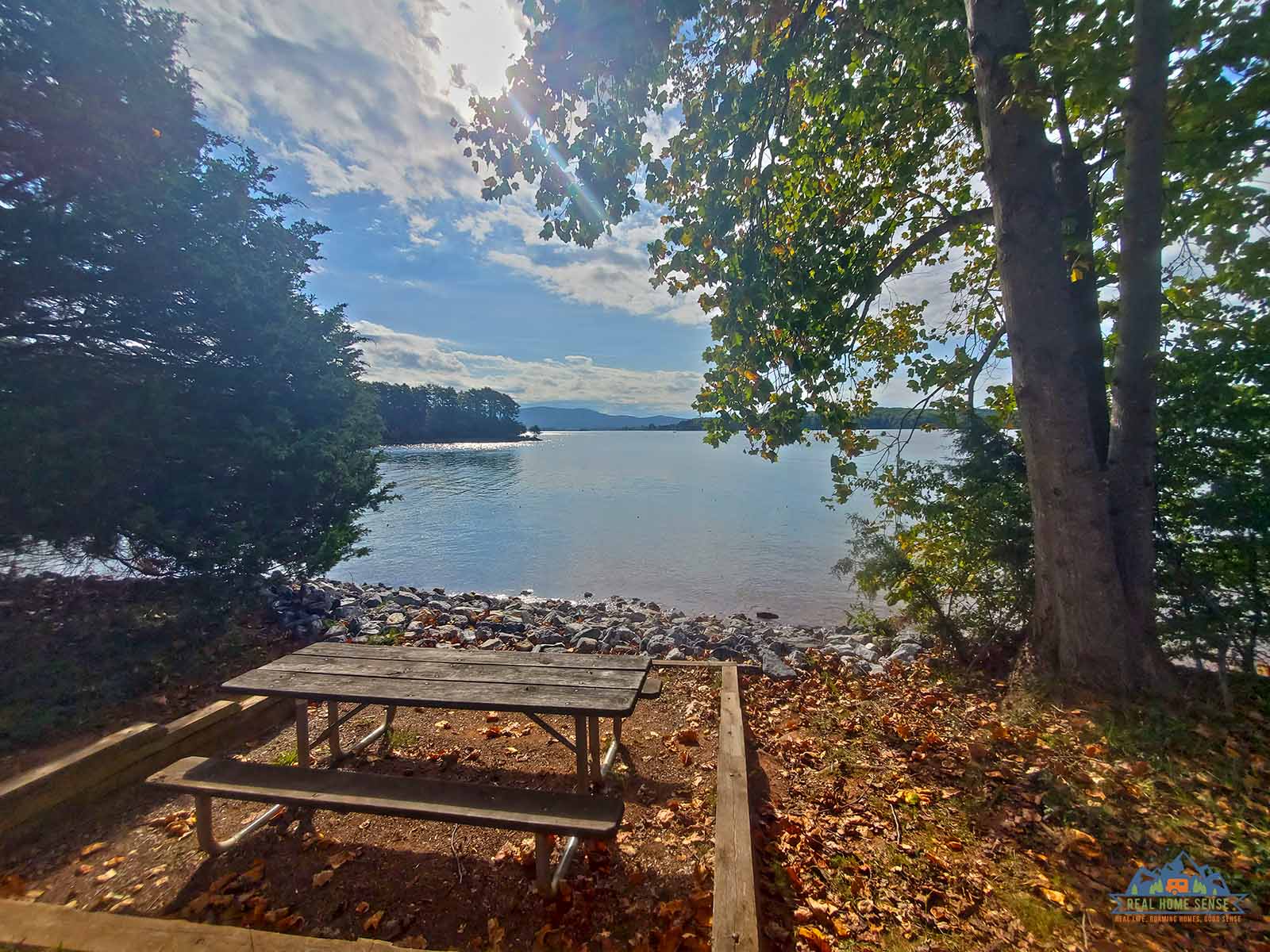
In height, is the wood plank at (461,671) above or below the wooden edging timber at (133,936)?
above

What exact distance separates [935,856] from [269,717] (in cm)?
492

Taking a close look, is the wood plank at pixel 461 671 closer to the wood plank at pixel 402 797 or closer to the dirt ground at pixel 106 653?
the wood plank at pixel 402 797

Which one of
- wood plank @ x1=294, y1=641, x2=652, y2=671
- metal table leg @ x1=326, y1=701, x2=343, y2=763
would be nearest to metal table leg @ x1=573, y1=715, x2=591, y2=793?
wood plank @ x1=294, y1=641, x2=652, y2=671

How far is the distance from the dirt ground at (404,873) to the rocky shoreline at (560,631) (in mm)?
3217

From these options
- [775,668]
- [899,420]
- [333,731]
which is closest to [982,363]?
[899,420]

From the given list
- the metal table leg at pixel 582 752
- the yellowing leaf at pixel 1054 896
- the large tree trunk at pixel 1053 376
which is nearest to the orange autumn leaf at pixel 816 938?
the yellowing leaf at pixel 1054 896

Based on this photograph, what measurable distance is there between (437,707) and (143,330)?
21.8 feet

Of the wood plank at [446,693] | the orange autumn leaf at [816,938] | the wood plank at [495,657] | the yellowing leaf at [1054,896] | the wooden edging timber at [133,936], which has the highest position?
the wood plank at [446,693]

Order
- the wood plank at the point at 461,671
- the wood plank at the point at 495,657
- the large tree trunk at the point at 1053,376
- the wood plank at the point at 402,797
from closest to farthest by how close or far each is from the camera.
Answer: the wood plank at the point at 402,797
the wood plank at the point at 461,671
the wood plank at the point at 495,657
the large tree trunk at the point at 1053,376

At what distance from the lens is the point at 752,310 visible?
565cm

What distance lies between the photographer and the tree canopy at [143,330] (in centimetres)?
535

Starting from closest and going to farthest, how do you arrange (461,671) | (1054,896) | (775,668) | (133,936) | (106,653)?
(133,936)
(1054,896)
(461,671)
(106,653)
(775,668)

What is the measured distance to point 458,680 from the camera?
312cm

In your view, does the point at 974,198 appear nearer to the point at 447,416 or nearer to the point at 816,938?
the point at 816,938
